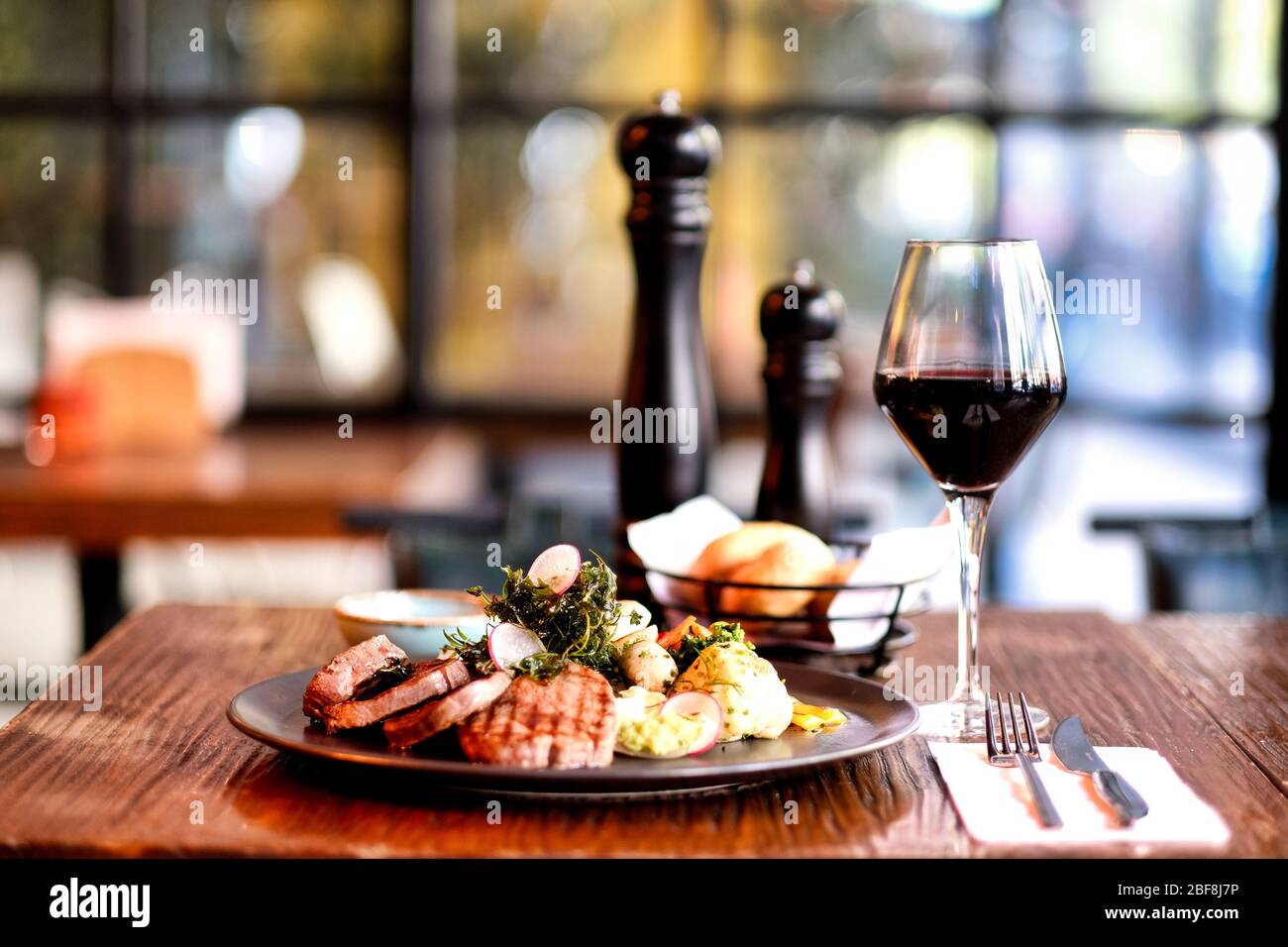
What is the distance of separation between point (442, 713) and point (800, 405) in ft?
1.88

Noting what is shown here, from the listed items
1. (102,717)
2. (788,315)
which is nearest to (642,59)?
(788,315)

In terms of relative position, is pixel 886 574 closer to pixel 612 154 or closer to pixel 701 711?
pixel 701 711

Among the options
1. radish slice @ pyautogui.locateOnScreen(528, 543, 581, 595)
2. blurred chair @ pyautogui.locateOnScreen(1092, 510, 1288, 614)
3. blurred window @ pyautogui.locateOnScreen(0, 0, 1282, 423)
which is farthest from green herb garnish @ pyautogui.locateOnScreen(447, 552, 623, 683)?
blurred window @ pyautogui.locateOnScreen(0, 0, 1282, 423)

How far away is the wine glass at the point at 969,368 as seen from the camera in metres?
0.97

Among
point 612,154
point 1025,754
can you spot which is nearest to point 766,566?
point 1025,754

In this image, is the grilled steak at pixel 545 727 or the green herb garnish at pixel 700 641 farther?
the green herb garnish at pixel 700 641

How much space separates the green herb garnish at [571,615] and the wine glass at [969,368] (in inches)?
8.9

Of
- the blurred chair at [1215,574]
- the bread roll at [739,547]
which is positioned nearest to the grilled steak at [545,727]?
the bread roll at [739,547]

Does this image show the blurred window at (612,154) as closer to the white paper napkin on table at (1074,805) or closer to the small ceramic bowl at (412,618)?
the small ceramic bowl at (412,618)

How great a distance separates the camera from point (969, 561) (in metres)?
1.01

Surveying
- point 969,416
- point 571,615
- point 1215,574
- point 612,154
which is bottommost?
point 1215,574

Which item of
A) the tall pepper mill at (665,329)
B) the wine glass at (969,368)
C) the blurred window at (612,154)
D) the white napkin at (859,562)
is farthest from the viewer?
the blurred window at (612,154)

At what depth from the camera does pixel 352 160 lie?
450cm

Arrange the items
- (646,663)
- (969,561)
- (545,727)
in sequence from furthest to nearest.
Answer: (969,561) < (646,663) < (545,727)
